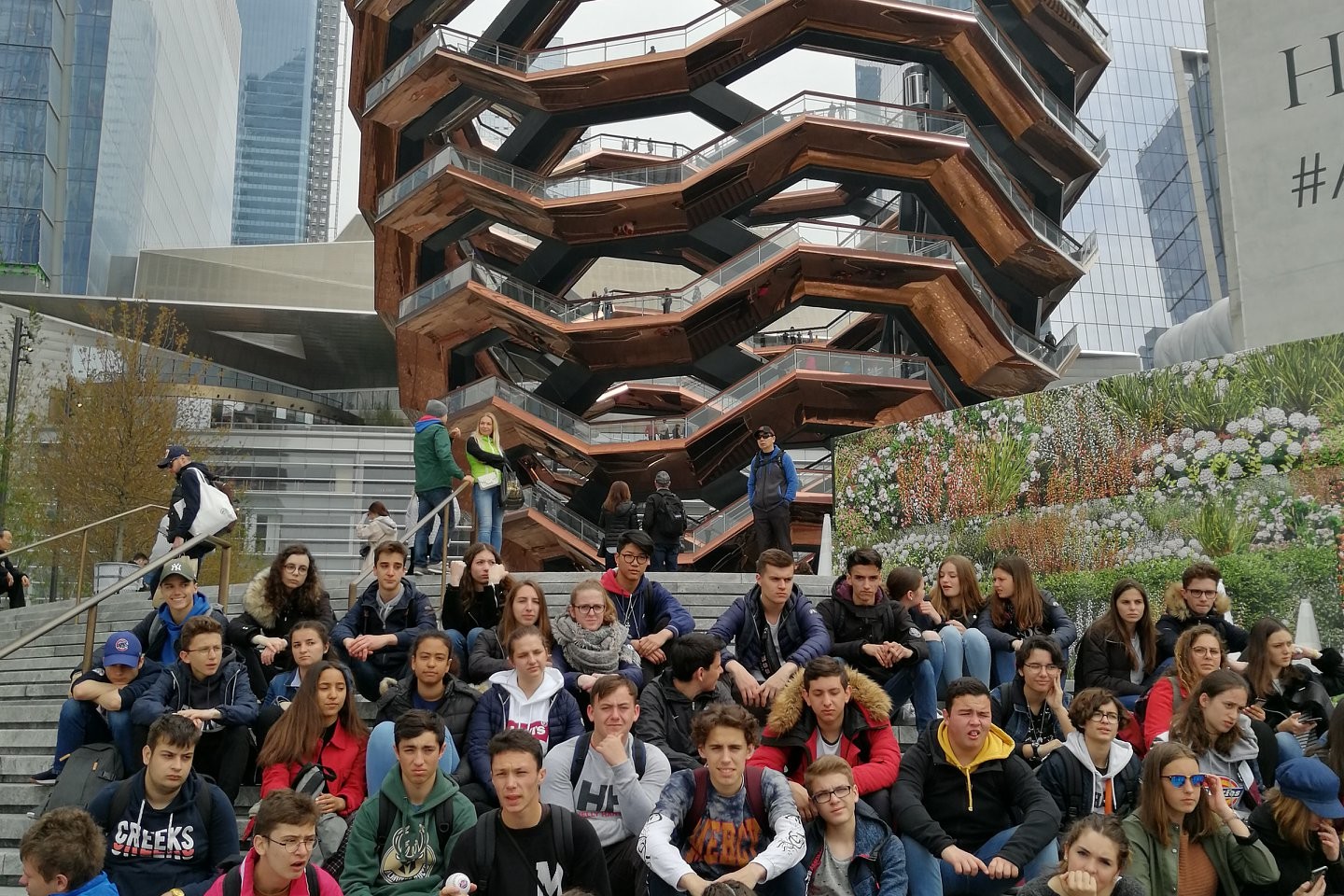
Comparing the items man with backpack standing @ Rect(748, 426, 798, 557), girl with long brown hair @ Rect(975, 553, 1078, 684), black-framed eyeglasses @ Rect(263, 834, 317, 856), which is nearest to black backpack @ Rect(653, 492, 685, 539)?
man with backpack standing @ Rect(748, 426, 798, 557)

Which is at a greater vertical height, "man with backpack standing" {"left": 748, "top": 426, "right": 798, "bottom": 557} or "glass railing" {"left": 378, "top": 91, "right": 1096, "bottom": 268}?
"glass railing" {"left": 378, "top": 91, "right": 1096, "bottom": 268}

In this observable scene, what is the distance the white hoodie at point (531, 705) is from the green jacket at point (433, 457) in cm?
684

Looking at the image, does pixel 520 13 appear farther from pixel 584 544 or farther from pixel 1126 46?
pixel 1126 46

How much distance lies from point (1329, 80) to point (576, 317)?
20429mm

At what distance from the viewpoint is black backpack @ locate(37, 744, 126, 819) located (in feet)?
23.6

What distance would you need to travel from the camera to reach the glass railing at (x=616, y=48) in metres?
28.9

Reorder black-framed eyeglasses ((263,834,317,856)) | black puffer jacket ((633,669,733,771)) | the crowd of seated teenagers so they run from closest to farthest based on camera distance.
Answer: black-framed eyeglasses ((263,834,317,856)), the crowd of seated teenagers, black puffer jacket ((633,669,733,771))

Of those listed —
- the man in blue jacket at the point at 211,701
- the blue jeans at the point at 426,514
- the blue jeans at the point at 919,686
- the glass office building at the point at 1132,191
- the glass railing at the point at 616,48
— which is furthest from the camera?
the glass office building at the point at 1132,191

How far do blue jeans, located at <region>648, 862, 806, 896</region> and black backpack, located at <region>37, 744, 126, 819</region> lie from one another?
130 inches

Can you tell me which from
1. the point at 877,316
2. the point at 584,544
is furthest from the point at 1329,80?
the point at 877,316

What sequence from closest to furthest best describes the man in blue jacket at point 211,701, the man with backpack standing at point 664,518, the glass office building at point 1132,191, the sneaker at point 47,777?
the man in blue jacket at point 211,701, the sneaker at point 47,777, the man with backpack standing at point 664,518, the glass office building at point 1132,191

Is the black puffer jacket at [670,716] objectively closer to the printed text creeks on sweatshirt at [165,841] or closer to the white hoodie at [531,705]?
the white hoodie at [531,705]

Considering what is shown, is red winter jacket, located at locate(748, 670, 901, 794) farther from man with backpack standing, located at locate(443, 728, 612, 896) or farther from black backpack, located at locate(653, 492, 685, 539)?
black backpack, located at locate(653, 492, 685, 539)

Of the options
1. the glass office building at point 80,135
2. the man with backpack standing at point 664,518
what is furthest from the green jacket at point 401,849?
the glass office building at point 80,135
